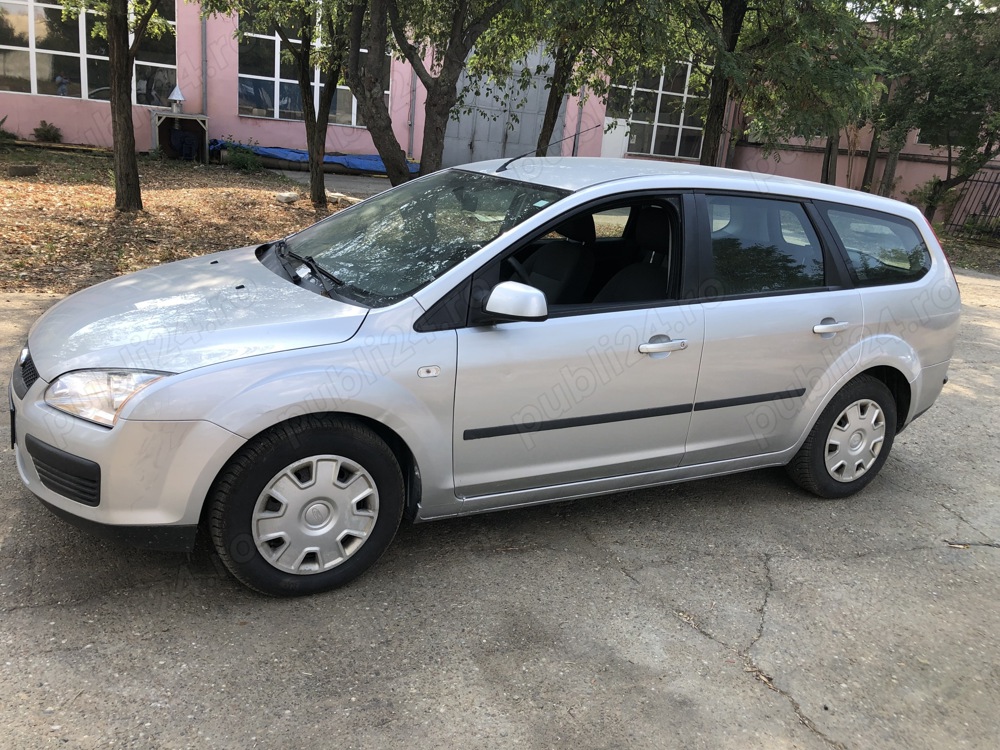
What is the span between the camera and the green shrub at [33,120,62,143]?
16984mm

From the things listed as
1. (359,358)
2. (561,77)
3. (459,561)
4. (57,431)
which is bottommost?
A: (459,561)

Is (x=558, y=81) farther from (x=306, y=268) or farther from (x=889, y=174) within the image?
(x=889, y=174)

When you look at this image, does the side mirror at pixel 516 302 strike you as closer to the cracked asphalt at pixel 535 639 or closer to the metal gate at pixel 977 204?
the cracked asphalt at pixel 535 639

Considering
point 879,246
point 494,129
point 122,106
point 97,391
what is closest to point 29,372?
point 97,391

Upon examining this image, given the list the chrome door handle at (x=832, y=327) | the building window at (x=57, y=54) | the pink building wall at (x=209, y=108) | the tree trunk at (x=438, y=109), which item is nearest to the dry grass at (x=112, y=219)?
the pink building wall at (x=209, y=108)

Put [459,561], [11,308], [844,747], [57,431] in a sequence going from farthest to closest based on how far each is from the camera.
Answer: [11,308] → [459,561] → [57,431] → [844,747]

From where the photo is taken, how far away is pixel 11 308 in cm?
652

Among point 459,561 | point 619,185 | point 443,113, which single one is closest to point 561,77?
point 443,113

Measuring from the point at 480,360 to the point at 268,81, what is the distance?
58.8 feet

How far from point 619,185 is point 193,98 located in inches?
677

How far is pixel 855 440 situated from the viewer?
436 centimetres

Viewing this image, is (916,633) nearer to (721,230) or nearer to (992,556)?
(992,556)

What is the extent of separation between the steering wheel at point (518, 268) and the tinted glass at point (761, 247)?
0.85 metres

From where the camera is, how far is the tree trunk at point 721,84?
10.4 metres
